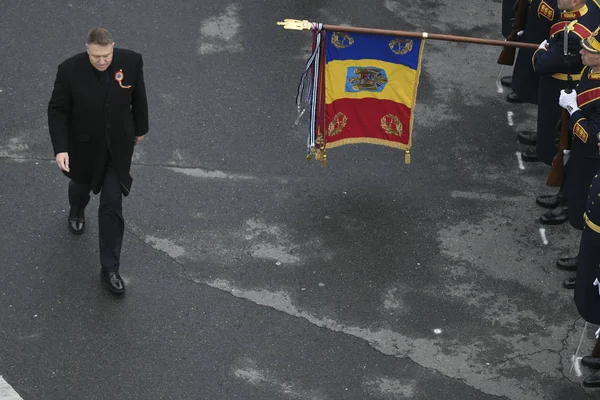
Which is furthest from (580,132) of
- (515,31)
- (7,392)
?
(7,392)

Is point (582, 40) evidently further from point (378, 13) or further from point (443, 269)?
point (378, 13)

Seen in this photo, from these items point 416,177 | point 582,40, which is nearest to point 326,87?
point 416,177

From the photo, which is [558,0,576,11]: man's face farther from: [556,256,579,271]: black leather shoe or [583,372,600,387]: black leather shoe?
[583,372,600,387]: black leather shoe

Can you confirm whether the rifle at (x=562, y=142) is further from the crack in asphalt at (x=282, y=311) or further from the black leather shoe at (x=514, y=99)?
the crack in asphalt at (x=282, y=311)

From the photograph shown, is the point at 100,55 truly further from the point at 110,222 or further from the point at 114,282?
the point at 114,282

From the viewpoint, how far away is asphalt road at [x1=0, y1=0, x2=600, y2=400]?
6.90 meters

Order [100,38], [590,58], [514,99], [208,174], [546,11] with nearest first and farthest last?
[100,38] → [590,58] → [208,174] → [546,11] → [514,99]

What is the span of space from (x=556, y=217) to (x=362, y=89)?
6.15 feet

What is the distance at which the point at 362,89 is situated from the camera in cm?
835

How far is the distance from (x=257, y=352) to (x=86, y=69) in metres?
2.17

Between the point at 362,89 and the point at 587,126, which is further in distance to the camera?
the point at 362,89

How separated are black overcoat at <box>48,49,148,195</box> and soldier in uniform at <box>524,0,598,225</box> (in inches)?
130

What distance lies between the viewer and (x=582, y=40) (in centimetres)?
777

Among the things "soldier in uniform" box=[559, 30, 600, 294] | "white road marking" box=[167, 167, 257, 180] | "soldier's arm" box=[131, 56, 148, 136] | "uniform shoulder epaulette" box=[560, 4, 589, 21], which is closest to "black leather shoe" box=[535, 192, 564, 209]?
"soldier in uniform" box=[559, 30, 600, 294]
